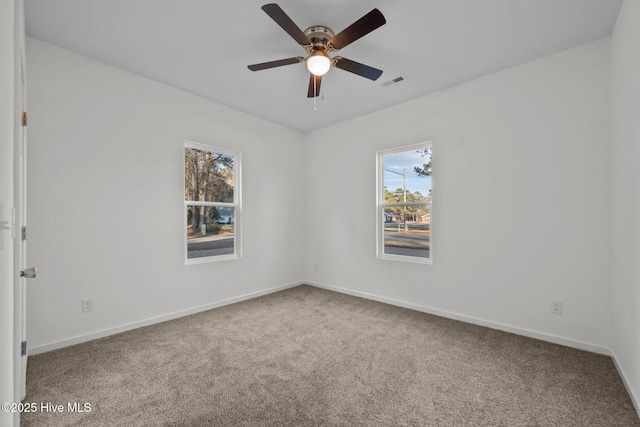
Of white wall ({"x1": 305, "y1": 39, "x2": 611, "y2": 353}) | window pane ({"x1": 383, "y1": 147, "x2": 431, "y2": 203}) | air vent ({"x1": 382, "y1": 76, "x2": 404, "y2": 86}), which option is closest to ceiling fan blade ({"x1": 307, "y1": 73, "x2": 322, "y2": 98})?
air vent ({"x1": 382, "y1": 76, "x2": 404, "y2": 86})

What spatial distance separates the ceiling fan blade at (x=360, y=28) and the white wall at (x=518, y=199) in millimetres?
1804

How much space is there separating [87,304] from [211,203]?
161cm

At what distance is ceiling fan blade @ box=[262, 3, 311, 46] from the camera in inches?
65.3

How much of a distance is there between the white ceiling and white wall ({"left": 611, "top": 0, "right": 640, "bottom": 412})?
30cm

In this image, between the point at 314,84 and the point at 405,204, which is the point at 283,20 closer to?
the point at 314,84

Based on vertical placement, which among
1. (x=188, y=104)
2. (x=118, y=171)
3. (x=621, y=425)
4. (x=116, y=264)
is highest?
(x=188, y=104)

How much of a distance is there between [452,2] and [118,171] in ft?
10.5

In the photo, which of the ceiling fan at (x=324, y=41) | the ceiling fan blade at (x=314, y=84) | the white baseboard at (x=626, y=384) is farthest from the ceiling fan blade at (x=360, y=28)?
the white baseboard at (x=626, y=384)

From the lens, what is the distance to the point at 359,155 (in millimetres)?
4176

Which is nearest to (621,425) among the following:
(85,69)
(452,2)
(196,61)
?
(452,2)

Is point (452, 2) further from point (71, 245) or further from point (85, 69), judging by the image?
point (71, 245)

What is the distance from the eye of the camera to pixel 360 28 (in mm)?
1874

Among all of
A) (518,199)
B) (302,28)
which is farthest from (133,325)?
(518,199)

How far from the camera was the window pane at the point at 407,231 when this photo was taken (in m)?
3.63
